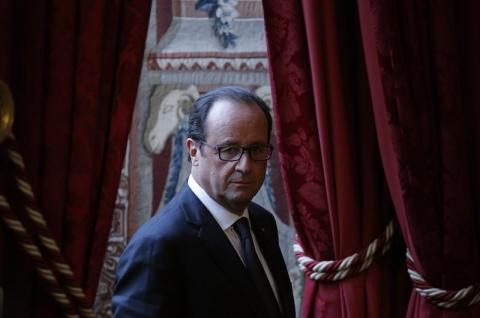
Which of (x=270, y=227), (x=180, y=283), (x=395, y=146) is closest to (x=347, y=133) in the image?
(x=395, y=146)

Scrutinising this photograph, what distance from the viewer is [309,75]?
69.5 inches

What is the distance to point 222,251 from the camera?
162 centimetres

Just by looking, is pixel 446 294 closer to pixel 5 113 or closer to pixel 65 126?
pixel 65 126

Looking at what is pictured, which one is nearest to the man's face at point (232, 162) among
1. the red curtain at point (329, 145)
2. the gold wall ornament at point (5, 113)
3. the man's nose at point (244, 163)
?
the man's nose at point (244, 163)

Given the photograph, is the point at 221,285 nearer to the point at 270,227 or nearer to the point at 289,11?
the point at 270,227

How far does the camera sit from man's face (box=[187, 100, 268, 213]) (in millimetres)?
1635

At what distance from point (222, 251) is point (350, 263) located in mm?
333

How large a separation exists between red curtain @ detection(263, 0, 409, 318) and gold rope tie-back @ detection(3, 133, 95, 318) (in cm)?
71

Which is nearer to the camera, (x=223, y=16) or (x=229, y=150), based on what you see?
(x=229, y=150)

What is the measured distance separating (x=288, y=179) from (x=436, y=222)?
0.37m

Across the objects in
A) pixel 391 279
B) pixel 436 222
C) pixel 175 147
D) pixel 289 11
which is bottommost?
pixel 391 279

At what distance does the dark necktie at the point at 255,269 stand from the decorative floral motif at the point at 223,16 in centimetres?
96

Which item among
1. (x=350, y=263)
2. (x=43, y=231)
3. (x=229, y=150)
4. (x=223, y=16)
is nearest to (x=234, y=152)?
(x=229, y=150)

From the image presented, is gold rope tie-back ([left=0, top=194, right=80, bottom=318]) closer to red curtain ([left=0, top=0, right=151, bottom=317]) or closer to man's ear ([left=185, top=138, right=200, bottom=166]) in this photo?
red curtain ([left=0, top=0, right=151, bottom=317])
